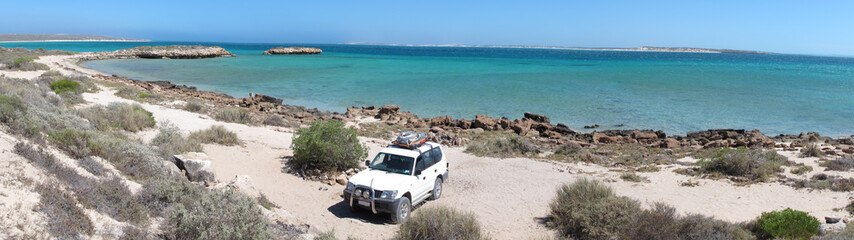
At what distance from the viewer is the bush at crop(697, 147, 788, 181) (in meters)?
12.9

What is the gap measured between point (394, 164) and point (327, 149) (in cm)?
277

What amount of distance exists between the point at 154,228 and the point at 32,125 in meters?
4.43

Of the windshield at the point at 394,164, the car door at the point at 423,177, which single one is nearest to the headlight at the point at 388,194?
the car door at the point at 423,177

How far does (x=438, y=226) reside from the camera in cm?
739

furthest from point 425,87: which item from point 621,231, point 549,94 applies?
point 621,231

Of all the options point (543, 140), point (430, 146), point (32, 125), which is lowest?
point (543, 140)

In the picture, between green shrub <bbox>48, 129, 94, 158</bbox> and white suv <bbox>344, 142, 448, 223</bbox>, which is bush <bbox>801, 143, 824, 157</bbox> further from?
green shrub <bbox>48, 129, 94, 158</bbox>

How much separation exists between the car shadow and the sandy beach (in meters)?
0.02

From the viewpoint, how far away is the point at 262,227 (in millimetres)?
5695

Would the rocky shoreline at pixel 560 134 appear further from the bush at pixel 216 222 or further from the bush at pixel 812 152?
the bush at pixel 216 222

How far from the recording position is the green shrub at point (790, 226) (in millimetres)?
7797

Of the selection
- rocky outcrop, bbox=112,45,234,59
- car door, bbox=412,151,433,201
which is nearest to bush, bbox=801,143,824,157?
car door, bbox=412,151,433,201

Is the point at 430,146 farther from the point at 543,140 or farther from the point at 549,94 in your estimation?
the point at 549,94

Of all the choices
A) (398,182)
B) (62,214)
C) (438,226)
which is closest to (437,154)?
(398,182)
